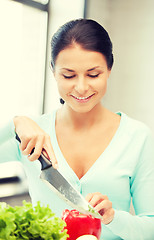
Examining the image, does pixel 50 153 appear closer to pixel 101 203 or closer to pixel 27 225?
pixel 101 203

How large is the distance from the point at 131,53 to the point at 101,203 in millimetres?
2326

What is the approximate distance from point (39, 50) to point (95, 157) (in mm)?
1791

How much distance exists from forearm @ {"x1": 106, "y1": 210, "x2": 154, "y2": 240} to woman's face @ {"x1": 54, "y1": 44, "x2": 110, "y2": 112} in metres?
0.41

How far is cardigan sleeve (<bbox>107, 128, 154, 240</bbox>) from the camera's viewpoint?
113 centimetres

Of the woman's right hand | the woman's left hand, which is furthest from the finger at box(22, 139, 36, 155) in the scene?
the woman's left hand

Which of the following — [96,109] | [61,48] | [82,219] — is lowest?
[82,219]

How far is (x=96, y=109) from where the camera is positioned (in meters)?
1.45

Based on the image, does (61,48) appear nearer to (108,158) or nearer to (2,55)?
(108,158)

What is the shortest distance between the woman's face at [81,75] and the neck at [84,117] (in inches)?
5.7

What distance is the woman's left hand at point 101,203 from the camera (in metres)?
0.97

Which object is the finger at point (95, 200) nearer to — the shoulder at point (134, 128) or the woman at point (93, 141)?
the woman at point (93, 141)

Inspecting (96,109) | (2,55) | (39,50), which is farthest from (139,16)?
(96,109)

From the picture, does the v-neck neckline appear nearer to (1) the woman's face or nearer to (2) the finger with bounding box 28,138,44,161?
(1) the woman's face

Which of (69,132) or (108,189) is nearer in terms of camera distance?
(108,189)
